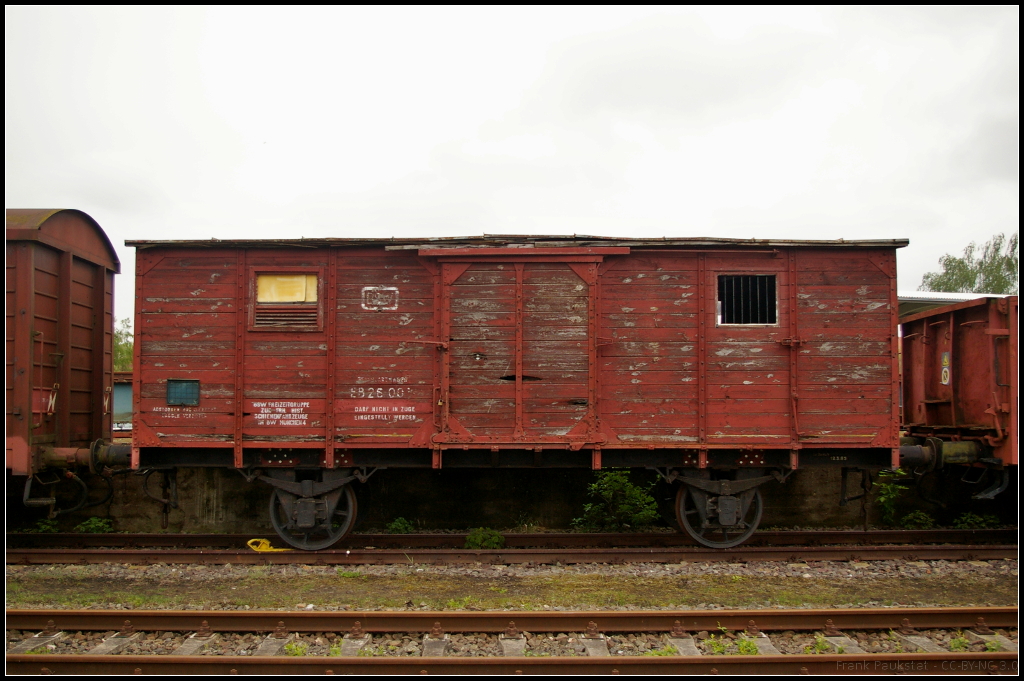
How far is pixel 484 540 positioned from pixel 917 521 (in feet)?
22.7

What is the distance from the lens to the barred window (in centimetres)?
788

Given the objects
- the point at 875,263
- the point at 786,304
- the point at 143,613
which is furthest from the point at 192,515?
the point at 875,263

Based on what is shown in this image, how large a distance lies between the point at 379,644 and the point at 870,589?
5.36 meters

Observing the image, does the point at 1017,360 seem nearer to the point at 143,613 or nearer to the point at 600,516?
the point at 600,516

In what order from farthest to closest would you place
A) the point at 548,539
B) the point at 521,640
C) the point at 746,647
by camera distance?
1. the point at 548,539
2. the point at 521,640
3. the point at 746,647

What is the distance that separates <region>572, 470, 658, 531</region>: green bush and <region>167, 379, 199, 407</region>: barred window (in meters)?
5.75

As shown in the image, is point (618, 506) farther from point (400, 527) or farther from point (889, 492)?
point (889, 492)

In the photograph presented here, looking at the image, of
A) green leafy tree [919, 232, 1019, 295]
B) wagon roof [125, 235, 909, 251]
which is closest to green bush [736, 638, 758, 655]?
wagon roof [125, 235, 909, 251]

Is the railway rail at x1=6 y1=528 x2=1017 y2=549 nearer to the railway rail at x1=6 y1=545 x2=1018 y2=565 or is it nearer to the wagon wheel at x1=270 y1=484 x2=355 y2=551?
the wagon wheel at x1=270 y1=484 x2=355 y2=551

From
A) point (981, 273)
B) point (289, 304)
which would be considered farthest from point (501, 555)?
point (981, 273)

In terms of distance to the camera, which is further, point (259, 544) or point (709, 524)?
point (259, 544)

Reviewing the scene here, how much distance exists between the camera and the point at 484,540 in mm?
8391

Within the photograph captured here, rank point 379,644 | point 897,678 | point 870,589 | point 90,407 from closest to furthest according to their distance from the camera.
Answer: point 897,678, point 379,644, point 870,589, point 90,407

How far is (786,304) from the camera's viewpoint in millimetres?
7875
